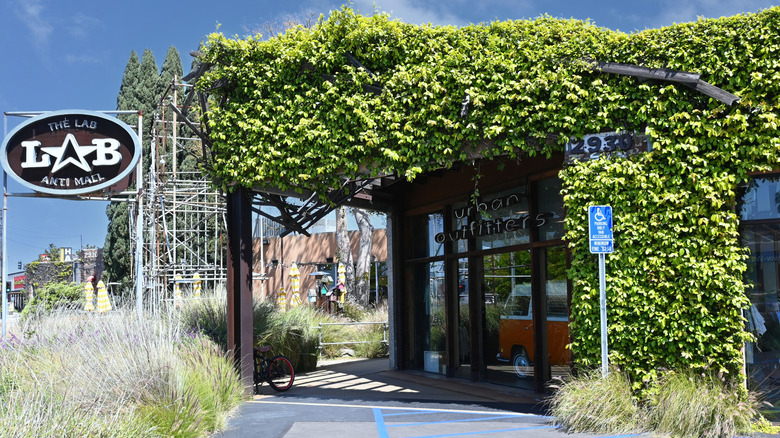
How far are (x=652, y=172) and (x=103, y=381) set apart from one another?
6201 millimetres

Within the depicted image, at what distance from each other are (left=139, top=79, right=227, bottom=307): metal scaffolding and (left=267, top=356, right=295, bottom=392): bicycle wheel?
8.65m

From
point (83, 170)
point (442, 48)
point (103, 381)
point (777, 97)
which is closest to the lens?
point (103, 381)

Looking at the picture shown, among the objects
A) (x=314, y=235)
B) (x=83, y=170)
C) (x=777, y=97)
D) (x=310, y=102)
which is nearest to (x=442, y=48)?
(x=310, y=102)

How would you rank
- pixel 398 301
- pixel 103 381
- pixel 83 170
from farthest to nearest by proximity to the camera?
pixel 398 301
pixel 83 170
pixel 103 381

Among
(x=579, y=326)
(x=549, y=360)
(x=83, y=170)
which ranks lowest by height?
(x=549, y=360)

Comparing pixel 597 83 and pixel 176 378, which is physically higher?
pixel 597 83

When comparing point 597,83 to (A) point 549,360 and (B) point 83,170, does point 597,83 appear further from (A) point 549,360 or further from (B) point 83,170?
(B) point 83,170

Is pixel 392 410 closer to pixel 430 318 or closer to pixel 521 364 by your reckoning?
pixel 521 364

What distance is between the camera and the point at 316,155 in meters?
8.94

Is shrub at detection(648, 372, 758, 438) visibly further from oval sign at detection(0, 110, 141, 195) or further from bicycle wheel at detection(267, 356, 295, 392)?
oval sign at detection(0, 110, 141, 195)

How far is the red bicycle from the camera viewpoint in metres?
9.88

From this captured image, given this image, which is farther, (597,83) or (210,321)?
(210,321)

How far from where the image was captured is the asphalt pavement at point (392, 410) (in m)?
7.21

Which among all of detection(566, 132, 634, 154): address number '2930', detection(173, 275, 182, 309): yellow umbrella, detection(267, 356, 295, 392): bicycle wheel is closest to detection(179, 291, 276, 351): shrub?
detection(173, 275, 182, 309): yellow umbrella
